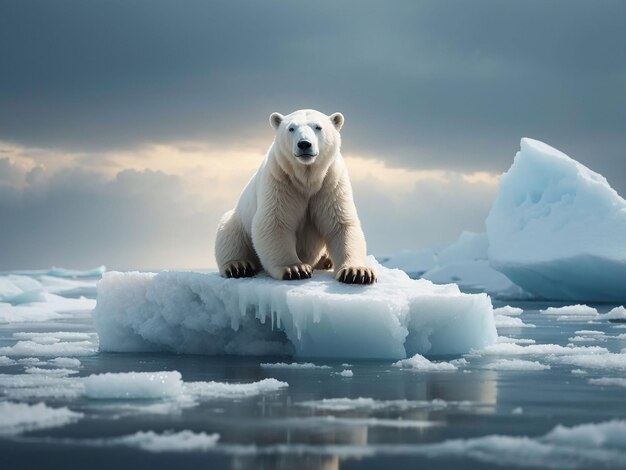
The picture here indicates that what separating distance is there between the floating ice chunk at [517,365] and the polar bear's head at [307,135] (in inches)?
88.8

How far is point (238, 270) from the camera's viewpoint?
878 cm

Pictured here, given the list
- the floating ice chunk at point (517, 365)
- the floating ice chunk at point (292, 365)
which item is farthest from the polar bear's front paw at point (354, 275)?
the floating ice chunk at point (517, 365)

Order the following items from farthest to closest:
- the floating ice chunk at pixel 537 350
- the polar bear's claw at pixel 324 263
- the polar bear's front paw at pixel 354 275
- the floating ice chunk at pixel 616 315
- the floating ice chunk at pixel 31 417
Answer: the floating ice chunk at pixel 616 315, the polar bear's claw at pixel 324 263, the floating ice chunk at pixel 537 350, the polar bear's front paw at pixel 354 275, the floating ice chunk at pixel 31 417

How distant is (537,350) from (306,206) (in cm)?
259

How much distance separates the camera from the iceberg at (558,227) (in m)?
19.0

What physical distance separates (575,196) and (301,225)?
12.3m

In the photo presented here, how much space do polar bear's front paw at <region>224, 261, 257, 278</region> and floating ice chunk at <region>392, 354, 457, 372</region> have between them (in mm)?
1787

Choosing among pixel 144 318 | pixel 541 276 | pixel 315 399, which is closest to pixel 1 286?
pixel 541 276

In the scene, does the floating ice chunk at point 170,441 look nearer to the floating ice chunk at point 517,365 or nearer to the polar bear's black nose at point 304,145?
the floating ice chunk at point 517,365

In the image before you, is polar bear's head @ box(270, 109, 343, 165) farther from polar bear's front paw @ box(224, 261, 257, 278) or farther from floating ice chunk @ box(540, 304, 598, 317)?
floating ice chunk @ box(540, 304, 598, 317)

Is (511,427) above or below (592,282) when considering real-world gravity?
below

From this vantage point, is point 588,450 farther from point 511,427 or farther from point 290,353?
point 290,353

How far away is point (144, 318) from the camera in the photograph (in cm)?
916

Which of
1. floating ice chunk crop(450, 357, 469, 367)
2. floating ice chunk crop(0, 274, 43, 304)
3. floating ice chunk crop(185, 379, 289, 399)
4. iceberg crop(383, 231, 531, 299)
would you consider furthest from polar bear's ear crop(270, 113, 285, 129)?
iceberg crop(383, 231, 531, 299)
